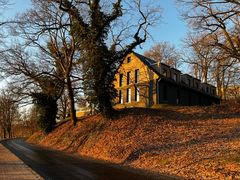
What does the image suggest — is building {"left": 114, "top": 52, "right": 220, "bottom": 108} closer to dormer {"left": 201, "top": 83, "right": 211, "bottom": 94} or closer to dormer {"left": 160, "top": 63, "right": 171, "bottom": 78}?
dormer {"left": 160, "top": 63, "right": 171, "bottom": 78}

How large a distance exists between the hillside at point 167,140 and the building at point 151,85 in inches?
438

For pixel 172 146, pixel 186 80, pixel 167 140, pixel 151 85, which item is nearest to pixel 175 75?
pixel 186 80

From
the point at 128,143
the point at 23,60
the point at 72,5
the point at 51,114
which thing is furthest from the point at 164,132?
the point at 51,114

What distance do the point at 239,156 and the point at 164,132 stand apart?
9023 mm

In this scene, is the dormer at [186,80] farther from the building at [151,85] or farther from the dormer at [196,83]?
the dormer at [196,83]

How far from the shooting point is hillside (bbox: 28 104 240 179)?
13.0 m

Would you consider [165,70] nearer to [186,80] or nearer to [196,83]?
[186,80]

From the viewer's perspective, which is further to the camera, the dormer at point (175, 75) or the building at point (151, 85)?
the dormer at point (175, 75)

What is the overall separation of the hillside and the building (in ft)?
36.5

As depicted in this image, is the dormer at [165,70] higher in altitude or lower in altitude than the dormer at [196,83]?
higher

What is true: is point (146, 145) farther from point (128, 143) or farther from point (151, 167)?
point (151, 167)

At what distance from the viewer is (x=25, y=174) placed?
37.8 ft

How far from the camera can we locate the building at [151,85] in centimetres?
4144

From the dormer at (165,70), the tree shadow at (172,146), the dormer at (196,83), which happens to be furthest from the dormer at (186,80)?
the tree shadow at (172,146)
